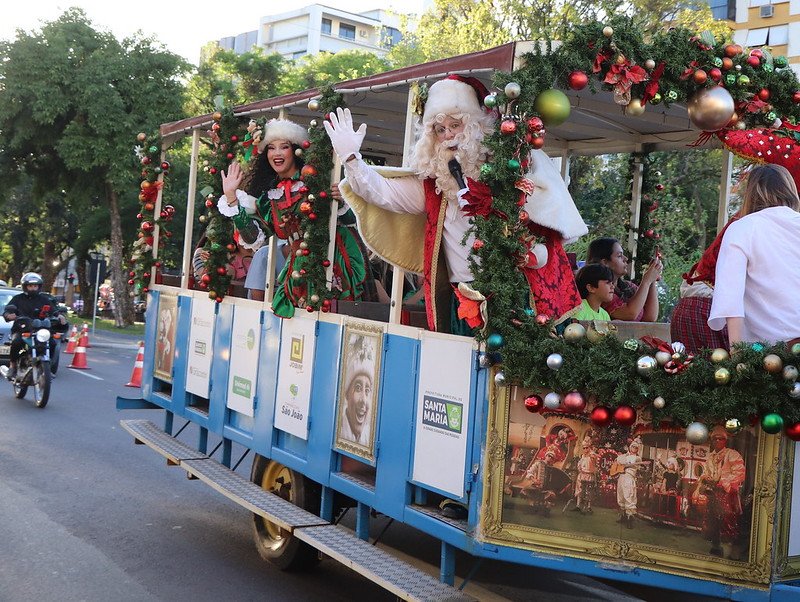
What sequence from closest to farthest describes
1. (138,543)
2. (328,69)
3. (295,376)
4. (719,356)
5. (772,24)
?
(719,356), (295,376), (138,543), (328,69), (772,24)

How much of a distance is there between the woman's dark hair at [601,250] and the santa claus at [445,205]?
90.1 inches

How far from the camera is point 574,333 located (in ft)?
12.5

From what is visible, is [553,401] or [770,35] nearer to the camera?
[553,401]

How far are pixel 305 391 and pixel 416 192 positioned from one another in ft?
5.01

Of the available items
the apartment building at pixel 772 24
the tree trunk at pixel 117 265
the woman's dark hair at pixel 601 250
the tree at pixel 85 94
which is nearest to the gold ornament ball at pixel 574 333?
the woman's dark hair at pixel 601 250

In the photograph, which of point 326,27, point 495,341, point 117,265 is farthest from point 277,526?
point 326,27

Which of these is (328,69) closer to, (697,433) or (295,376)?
(295,376)

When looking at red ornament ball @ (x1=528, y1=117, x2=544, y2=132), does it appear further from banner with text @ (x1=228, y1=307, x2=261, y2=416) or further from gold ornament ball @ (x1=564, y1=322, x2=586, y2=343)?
banner with text @ (x1=228, y1=307, x2=261, y2=416)

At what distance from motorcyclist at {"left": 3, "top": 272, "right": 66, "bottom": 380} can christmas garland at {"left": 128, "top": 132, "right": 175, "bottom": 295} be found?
18.9 ft

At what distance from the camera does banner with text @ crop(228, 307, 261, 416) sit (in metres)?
6.33

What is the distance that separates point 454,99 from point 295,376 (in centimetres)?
214

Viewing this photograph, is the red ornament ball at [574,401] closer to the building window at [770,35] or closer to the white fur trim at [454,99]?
the white fur trim at [454,99]

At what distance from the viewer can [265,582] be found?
232 inches

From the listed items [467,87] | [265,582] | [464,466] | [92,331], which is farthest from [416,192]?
[92,331]
